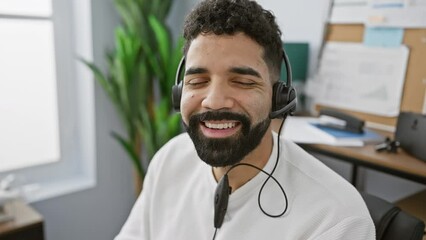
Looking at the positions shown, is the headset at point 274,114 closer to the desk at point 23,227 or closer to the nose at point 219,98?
the nose at point 219,98

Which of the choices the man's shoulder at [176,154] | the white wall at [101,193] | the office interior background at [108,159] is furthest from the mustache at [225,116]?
the white wall at [101,193]

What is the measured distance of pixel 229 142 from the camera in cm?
80

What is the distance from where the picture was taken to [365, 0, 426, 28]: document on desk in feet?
4.17

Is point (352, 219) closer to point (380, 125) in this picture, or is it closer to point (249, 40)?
point (249, 40)

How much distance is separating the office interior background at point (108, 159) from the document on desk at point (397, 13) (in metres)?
0.22

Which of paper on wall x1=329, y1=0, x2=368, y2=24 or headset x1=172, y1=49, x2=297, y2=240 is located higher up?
paper on wall x1=329, y1=0, x2=368, y2=24

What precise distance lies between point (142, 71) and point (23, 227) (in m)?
0.95

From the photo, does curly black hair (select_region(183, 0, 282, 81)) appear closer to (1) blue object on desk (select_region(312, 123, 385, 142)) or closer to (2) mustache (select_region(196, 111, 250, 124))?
(2) mustache (select_region(196, 111, 250, 124))

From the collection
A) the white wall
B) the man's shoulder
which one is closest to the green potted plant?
the white wall

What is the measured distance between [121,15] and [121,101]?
1.69ft

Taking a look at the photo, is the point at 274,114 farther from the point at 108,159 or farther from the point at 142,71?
the point at 108,159

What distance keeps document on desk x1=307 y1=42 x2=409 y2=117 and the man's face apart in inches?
31.7

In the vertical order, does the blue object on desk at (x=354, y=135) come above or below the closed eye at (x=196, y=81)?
below

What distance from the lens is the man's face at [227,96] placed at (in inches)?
30.2
